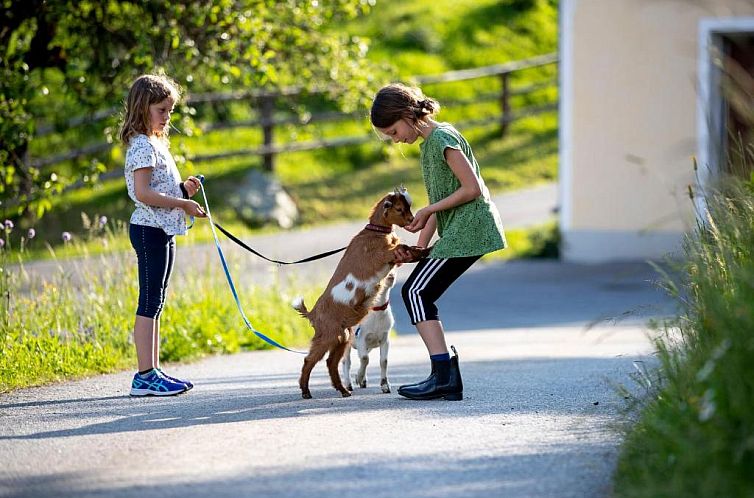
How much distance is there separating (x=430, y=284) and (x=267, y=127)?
13383 mm

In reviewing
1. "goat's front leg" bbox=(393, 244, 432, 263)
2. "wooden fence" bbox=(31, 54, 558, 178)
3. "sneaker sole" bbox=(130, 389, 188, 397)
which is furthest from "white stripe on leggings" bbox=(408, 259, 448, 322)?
"wooden fence" bbox=(31, 54, 558, 178)

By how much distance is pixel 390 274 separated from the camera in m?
6.64

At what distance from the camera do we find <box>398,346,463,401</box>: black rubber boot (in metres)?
6.41

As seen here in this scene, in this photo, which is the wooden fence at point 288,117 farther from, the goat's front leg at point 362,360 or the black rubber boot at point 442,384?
the black rubber boot at point 442,384

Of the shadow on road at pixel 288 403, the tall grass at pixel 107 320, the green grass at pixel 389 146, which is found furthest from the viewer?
the green grass at pixel 389 146

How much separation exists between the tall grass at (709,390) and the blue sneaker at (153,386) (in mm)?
2774

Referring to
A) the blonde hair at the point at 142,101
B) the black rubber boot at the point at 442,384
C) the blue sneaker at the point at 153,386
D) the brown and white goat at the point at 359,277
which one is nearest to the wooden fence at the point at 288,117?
the blonde hair at the point at 142,101

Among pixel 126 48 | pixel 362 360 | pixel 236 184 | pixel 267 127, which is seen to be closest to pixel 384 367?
pixel 362 360

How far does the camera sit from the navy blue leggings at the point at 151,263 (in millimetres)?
6633

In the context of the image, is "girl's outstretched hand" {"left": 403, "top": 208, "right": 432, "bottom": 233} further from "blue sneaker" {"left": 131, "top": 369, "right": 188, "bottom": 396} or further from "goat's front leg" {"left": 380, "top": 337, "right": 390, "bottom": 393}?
"blue sneaker" {"left": 131, "top": 369, "right": 188, "bottom": 396}

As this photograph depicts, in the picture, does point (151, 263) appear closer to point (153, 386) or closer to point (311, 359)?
point (153, 386)

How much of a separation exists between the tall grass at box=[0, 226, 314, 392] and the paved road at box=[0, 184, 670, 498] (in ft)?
0.94

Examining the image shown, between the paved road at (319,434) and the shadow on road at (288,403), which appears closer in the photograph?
the paved road at (319,434)

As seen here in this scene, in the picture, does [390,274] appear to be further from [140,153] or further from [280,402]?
[140,153]
